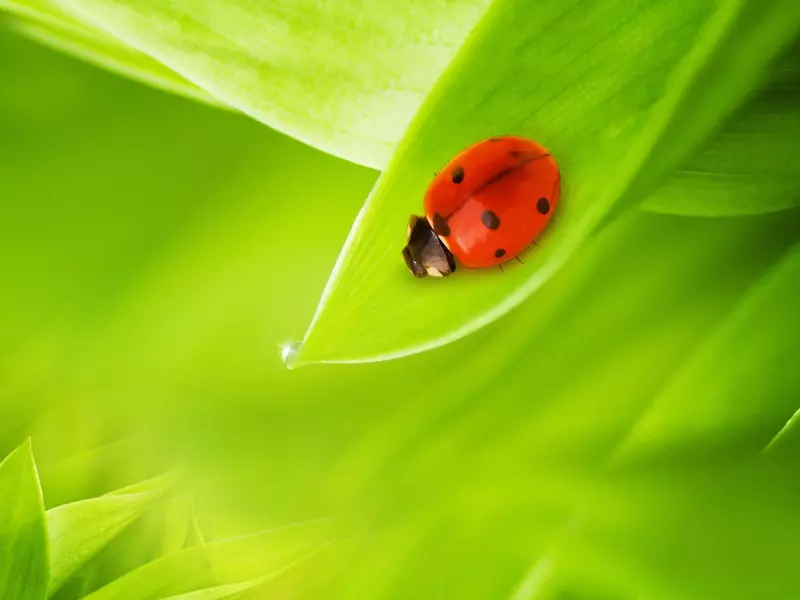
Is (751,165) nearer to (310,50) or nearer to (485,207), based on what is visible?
(485,207)

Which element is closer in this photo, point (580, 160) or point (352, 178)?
point (580, 160)

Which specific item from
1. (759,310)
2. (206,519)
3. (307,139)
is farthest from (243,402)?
(759,310)

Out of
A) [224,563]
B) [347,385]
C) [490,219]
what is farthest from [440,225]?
[224,563]

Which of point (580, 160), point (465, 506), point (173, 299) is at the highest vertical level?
point (173, 299)

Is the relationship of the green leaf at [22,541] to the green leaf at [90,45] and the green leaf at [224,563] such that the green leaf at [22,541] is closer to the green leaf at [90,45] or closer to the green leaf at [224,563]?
the green leaf at [224,563]

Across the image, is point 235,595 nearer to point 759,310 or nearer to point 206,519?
point 206,519

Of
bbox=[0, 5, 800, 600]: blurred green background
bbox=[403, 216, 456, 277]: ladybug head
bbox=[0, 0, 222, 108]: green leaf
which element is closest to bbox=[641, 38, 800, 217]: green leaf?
bbox=[0, 5, 800, 600]: blurred green background

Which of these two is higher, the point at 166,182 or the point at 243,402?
the point at 166,182
